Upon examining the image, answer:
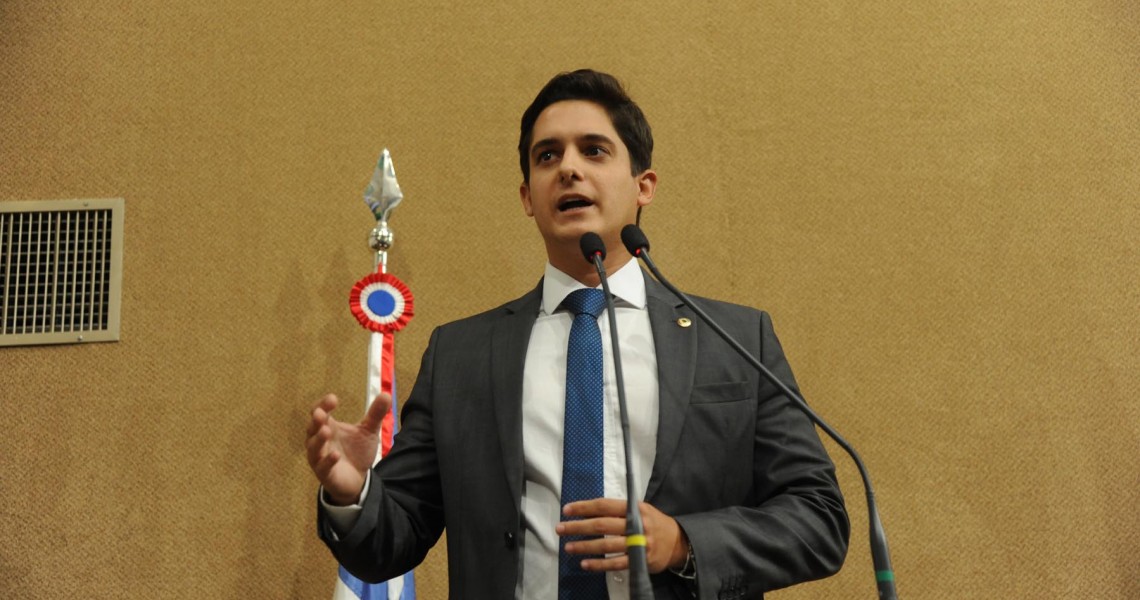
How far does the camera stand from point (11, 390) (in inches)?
101

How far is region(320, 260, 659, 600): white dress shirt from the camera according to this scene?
4.69 ft

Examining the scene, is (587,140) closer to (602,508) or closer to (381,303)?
(381,303)

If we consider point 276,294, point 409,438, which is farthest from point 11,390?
point 409,438

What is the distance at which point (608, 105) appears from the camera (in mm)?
1924

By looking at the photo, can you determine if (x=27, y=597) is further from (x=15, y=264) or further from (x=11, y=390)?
(x=15, y=264)

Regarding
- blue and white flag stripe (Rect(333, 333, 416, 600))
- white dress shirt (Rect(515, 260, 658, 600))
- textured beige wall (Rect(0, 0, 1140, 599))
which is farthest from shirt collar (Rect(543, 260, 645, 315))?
textured beige wall (Rect(0, 0, 1140, 599))

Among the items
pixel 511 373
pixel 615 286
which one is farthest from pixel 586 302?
pixel 511 373

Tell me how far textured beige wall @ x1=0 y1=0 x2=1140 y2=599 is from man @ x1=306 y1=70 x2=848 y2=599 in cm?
87

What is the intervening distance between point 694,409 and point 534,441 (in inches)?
10.0

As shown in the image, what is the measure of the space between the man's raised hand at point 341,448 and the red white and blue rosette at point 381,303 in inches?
34.4

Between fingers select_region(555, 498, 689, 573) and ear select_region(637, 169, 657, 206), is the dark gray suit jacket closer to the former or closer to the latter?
fingers select_region(555, 498, 689, 573)

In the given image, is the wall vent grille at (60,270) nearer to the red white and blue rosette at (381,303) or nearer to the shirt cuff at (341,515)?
the red white and blue rosette at (381,303)

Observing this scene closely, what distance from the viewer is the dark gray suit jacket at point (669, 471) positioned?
1.35 metres

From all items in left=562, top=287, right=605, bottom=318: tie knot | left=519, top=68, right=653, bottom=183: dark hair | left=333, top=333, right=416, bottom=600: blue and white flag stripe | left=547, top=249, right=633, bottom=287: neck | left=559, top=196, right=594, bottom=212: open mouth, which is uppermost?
left=519, top=68, right=653, bottom=183: dark hair
